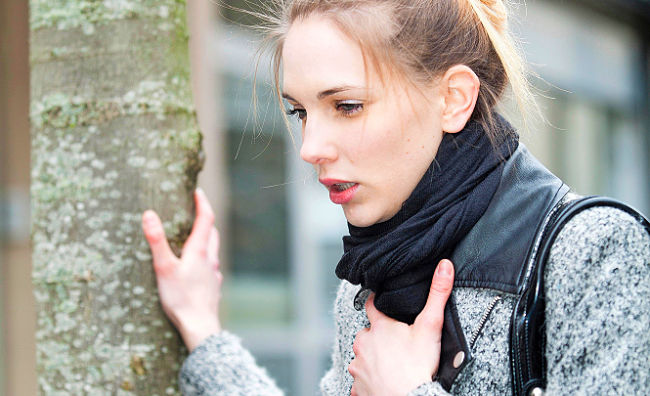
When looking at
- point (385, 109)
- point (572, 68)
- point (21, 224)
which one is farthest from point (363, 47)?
point (572, 68)

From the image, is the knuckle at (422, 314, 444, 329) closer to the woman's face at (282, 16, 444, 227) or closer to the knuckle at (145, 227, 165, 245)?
the woman's face at (282, 16, 444, 227)

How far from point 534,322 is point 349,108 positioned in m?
0.52

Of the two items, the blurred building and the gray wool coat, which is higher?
the gray wool coat

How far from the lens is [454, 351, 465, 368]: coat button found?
1.52 meters

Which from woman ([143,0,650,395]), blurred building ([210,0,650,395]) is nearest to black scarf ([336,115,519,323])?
woman ([143,0,650,395])

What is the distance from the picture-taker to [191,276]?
80.1 inches

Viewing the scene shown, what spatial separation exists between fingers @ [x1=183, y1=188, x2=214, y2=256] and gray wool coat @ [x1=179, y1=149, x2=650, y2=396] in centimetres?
74

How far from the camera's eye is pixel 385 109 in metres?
1.58

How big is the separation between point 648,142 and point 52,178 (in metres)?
10.6

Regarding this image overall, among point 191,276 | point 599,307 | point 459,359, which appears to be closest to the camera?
point 599,307

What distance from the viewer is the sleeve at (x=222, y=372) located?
6.58 ft

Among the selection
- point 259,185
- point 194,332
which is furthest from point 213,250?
point 259,185

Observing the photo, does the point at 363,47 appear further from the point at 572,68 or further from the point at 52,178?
the point at 572,68

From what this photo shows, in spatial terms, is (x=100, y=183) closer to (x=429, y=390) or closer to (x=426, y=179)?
(x=426, y=179)
